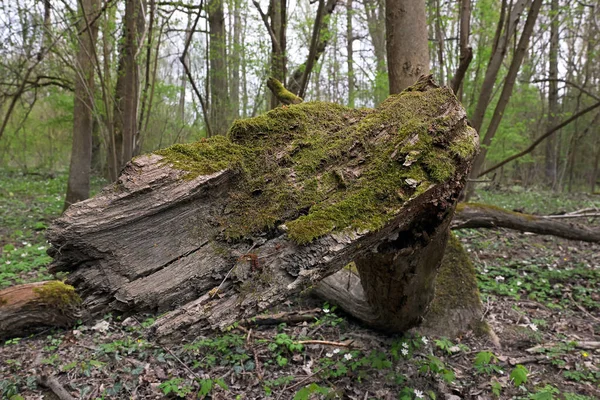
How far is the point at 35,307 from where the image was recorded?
Result: 311cm

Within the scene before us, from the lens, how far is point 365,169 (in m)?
1.66

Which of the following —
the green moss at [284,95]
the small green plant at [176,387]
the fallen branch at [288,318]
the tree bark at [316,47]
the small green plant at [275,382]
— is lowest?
the small green plant at [275,382]

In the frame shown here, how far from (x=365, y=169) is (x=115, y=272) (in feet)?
3.51

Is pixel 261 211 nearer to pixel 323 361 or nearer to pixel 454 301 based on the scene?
pixel 323 361

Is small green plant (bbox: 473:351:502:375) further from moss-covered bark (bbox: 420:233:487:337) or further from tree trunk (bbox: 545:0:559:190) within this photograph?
tree trunk (bbox: 545:0:559:190)

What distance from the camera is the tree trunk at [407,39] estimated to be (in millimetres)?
3393

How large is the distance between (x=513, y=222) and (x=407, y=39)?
271 cm

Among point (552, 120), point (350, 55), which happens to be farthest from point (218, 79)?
point (552, 120)

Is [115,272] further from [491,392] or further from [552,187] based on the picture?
[552,187]

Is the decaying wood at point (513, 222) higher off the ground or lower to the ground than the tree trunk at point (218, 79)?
lower

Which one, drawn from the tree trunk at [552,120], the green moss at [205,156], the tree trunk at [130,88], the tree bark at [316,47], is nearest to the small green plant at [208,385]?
the green moss at [205,156]

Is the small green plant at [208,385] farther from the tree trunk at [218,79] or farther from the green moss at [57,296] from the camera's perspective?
the tree trunk at [218,79]

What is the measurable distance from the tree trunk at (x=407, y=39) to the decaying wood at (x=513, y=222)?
1.72 metres

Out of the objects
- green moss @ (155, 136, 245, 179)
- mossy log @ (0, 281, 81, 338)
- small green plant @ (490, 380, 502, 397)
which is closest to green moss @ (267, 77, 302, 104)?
green moss @ (155, 136, 245, 179)
